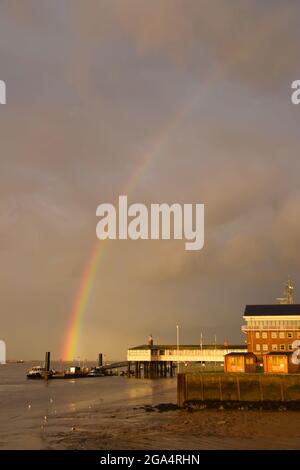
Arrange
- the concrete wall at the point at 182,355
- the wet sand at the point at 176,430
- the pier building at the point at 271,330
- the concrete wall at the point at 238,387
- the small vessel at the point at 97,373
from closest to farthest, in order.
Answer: the wet sand at the point at 176,430
the concrete wall at the point at 238,387
the pier building at the point at 271,330
the concrete wall at the point at 182,355
the small vessel at the point at 97,373

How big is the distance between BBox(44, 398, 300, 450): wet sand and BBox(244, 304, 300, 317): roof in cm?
5837

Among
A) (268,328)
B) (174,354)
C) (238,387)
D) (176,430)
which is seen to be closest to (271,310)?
(268,328)

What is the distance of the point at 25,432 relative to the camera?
5166 centimetres

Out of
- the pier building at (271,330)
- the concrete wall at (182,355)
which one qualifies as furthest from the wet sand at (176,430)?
the concrete wall at (182,355)

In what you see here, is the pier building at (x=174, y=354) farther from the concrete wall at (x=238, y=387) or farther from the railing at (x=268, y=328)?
the concrete wall at (x=238, y=387)

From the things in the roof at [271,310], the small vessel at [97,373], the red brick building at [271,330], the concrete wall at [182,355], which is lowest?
the small vessel at [97,373]

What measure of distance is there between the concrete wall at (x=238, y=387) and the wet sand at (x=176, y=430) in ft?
16.2

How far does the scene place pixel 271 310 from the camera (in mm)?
118312

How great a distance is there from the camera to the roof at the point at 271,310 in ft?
384

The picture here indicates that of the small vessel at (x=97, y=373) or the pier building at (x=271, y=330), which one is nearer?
the pier building at (x=271, y=330)
